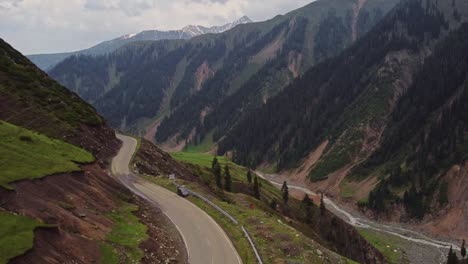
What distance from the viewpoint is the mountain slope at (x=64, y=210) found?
1160 inches

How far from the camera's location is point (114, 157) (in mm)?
77688

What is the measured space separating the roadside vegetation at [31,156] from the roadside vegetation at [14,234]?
4.38 metres

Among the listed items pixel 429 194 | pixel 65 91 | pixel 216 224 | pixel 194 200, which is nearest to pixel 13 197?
pixel 216 224

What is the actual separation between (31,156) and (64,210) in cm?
961

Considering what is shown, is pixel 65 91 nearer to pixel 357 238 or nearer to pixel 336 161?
pixel 357 238

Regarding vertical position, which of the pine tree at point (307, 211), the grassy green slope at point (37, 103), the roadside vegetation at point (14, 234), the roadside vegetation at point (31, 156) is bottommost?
the pine tree at point (307, 211)

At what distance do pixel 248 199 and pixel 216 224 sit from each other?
28.0 metres

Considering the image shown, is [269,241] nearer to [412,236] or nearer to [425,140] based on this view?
[412,236]

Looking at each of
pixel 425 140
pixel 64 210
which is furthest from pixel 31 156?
pixel 425 140

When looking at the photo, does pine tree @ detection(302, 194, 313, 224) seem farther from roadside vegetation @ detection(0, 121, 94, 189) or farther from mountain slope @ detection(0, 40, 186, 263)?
roadside vegetation @ detection(0, 121, 94, 189)

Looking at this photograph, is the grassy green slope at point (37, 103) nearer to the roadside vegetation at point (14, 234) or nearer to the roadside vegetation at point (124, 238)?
the roadside vegetation at point (124, 238)

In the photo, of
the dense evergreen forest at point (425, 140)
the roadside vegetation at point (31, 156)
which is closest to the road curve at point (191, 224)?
the roadside vegetation at point (31, 156)

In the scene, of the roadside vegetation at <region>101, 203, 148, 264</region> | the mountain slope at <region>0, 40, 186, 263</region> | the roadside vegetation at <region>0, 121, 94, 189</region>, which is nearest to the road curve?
the mountain slope at <region>0, 40, 186, 263</region>

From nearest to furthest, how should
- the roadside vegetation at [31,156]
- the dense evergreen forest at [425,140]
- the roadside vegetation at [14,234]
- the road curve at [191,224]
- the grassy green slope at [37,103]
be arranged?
1. the roadside vegetation at [14,234]
2. the roadside vegetation at [31,156]
3. the road curve at [191,224]
4. the grassy green slope at [37,103]
5. the dense evergreen forest at [425,140]
